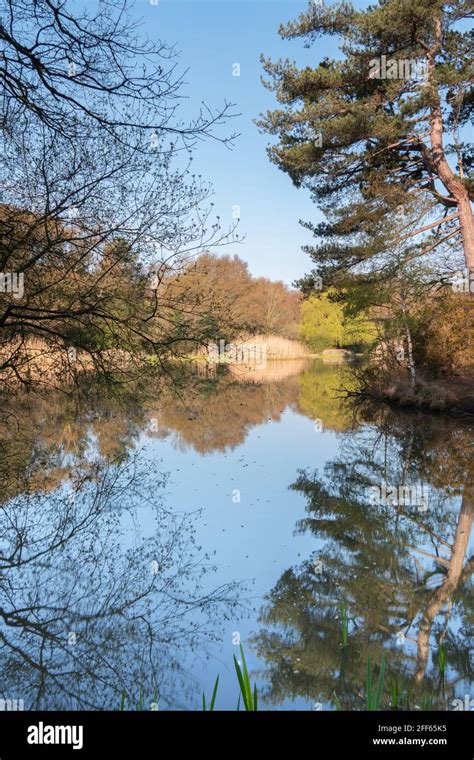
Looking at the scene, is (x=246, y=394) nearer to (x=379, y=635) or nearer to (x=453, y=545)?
(x=453, y=545)

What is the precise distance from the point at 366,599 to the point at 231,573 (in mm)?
1038

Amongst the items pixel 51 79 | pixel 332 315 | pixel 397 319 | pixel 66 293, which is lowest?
pixel 66 293

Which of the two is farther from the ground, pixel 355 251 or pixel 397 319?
pixel 355 251

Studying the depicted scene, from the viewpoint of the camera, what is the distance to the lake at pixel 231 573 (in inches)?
121

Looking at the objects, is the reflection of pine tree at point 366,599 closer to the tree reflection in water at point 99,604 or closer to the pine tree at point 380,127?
the tree reflection in water at point 99,604

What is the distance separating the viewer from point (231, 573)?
4.54m

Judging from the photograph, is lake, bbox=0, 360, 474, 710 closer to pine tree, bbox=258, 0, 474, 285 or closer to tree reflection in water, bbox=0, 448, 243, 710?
tree reflection in water, bbox=0, 448, 243, 710

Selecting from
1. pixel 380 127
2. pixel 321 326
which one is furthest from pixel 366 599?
pixel 321 326

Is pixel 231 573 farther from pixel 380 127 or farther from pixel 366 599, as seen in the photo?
pixel 380 127

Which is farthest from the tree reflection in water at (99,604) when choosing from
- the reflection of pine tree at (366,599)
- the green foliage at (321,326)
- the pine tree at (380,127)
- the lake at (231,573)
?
the green foliage at (321,326)

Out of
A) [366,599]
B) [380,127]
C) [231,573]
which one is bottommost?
[366,599]

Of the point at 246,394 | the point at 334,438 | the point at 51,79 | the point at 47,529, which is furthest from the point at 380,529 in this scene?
the point at 246,394

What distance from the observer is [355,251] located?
50.2 feet

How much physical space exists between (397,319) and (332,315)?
92.0ft
